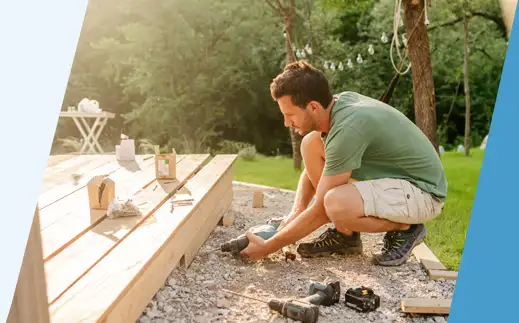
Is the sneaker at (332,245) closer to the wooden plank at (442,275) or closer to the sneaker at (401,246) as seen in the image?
the sneaker at (401,246)

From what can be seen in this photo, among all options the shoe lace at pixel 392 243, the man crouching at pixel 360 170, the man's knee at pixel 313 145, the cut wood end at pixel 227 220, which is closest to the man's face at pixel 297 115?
the man crouching at pixel 360 170

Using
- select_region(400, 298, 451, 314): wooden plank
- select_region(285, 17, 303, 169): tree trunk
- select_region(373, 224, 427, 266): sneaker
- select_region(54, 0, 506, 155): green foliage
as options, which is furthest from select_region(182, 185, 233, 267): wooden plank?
select_region(54, 0, 506, 155): green foliage

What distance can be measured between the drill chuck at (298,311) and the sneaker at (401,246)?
80 centimetres

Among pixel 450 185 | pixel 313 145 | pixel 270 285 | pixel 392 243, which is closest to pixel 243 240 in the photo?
pixel 270 285

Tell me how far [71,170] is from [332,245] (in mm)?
1764

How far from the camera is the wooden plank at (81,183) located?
2.85 metres

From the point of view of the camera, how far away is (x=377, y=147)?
106 inches

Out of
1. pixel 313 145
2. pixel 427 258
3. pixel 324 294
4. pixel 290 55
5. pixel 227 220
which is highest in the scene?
pixel 290 55

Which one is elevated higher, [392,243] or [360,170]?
[360,170]

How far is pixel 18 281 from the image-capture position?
126cm

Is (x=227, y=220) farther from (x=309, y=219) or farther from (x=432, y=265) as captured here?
(x=432, y=265)

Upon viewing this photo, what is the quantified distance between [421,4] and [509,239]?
299 centimetres

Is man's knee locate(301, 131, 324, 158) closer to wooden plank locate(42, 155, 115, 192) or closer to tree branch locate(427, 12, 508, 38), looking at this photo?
wooden plank locate(42, 155, 115, 192)

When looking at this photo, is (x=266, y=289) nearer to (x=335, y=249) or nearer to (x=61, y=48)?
(x=335, y=249)
